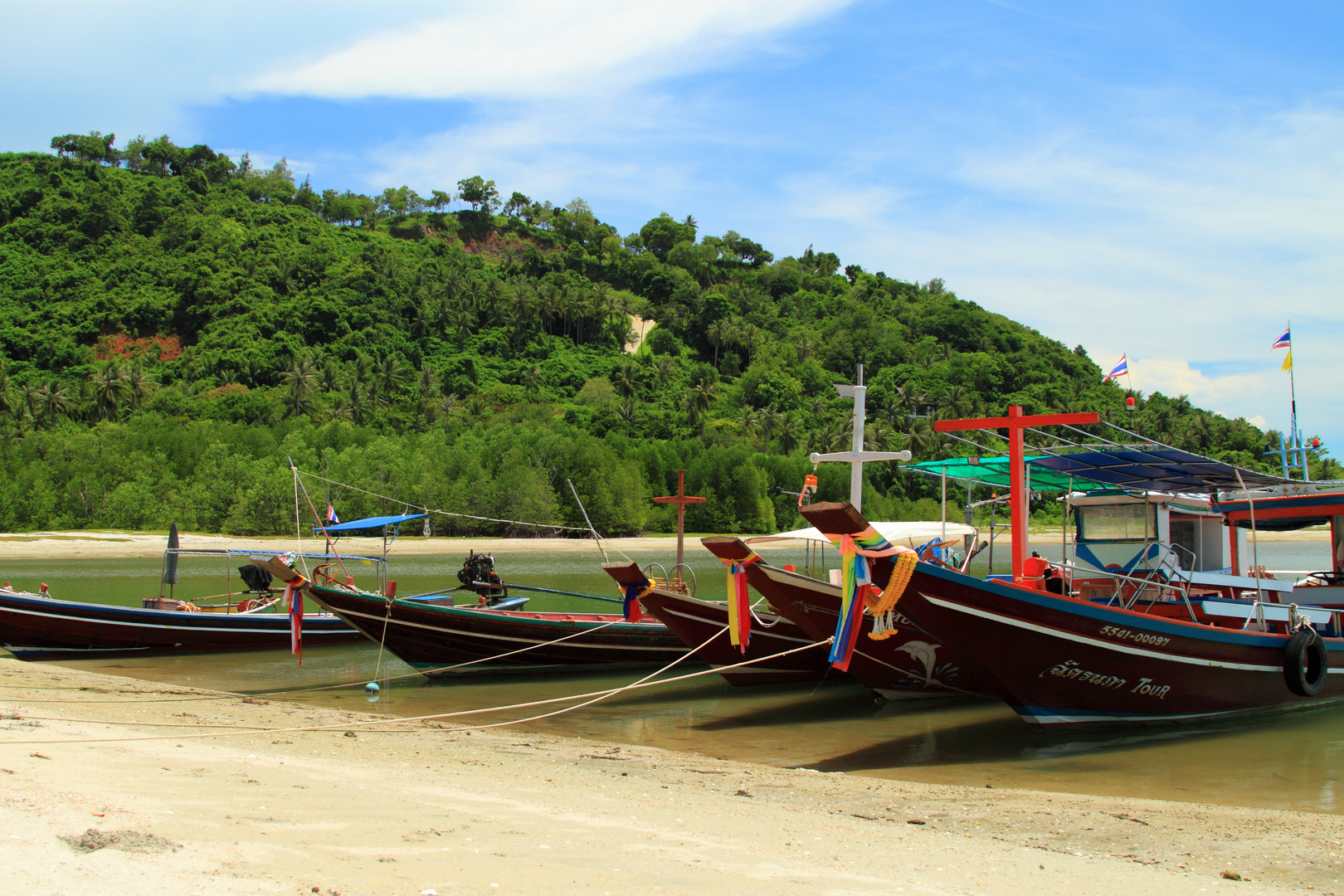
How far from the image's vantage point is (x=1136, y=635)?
10.9m

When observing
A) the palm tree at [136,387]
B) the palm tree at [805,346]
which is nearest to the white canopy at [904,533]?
the palm tree at [136,387]

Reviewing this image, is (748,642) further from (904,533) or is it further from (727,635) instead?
(904,533)

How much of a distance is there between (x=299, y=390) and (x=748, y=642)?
73170mm

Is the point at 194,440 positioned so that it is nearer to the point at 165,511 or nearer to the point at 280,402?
the point at 165,511

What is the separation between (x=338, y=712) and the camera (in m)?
13.0

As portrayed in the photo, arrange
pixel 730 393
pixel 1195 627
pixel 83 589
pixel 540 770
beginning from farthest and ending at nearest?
pixel 730 393
pixel 83 589
pixel 1195 627
pixel 540 770

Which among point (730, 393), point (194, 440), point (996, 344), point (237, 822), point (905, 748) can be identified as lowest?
point (905, 748)

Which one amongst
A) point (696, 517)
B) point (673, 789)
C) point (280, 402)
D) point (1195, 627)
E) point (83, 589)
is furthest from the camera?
point (280, 402)

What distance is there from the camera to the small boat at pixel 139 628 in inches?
671

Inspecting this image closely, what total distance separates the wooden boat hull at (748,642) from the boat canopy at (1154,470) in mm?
4625

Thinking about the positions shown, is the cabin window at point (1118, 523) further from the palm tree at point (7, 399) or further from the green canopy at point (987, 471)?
the palm tree at point (7, 399)

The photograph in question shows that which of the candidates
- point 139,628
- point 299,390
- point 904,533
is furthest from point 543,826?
point 299,390

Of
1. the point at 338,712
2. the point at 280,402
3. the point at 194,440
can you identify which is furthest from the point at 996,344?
the point at 338,712

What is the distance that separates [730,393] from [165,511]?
65664mm
